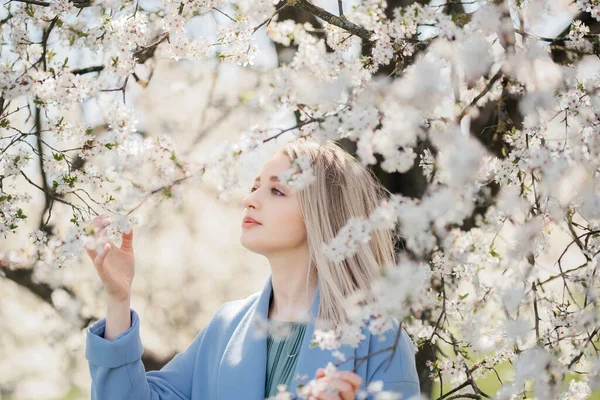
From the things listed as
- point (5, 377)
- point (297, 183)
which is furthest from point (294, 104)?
point (5, 377)

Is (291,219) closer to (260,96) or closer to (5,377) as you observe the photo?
(260,96)

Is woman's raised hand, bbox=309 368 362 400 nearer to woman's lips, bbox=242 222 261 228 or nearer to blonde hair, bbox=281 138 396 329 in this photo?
blonde hair, bbox=281 138 396 329

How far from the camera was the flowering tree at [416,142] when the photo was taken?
1.27 m

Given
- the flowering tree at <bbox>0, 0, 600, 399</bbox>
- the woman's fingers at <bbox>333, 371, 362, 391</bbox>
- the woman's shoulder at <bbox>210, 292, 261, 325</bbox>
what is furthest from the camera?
the woman's shoulder at <bbox>210, 292, 261, 325</bbox>

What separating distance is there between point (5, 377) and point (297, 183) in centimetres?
473

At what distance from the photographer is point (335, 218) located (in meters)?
1.96

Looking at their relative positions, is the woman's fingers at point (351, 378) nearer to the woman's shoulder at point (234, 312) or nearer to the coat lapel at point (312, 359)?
the coat lapel at point (312, 359)

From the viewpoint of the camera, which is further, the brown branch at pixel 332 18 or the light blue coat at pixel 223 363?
the brown branch at pixel 332 18

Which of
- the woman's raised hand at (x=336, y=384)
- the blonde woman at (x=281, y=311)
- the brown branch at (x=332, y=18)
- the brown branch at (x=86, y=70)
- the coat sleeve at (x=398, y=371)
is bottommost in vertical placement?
the woman's raised hand at (x=336, y=384)

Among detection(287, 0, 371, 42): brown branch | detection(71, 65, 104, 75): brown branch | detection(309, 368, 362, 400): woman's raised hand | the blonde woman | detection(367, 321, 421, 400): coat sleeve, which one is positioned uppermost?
detection(71, 65, 104, 75): brown branch

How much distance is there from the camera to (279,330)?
1.91 metres

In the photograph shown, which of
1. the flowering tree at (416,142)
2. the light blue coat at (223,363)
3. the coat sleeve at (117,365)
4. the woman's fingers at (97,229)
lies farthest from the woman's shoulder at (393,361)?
the woman's fingers at (97,229)

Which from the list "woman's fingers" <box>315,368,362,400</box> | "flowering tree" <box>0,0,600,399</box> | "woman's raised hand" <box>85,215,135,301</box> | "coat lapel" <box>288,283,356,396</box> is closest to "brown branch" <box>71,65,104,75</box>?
"flowering tree" <box>0,0,600,399</box>

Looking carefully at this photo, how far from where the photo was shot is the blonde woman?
5.95ft
